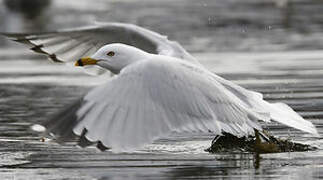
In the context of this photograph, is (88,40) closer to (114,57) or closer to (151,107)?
(114,57)

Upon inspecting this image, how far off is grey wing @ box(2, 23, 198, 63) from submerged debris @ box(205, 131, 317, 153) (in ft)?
4.61

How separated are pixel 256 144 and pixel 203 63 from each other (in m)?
6.97

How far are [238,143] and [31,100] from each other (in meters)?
4.01

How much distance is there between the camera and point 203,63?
1681 centimetres

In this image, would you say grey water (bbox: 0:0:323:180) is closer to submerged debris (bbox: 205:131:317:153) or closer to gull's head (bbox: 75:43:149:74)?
submerged debris (bbox: 205:131:317:153)

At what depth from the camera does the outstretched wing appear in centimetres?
834

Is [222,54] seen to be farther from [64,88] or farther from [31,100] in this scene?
[31,100]

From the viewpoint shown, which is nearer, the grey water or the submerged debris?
the grey water

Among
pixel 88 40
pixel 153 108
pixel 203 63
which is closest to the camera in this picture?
pixel 153 108

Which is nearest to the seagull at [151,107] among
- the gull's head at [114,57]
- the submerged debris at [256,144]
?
the gull's head at [114,57]

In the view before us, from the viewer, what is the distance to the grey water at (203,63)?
884 cm

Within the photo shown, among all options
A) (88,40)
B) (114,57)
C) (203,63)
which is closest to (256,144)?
(114,57)

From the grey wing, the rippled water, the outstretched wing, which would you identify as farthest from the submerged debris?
the grey wing

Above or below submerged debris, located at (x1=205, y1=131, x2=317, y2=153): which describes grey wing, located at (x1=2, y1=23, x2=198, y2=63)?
above
